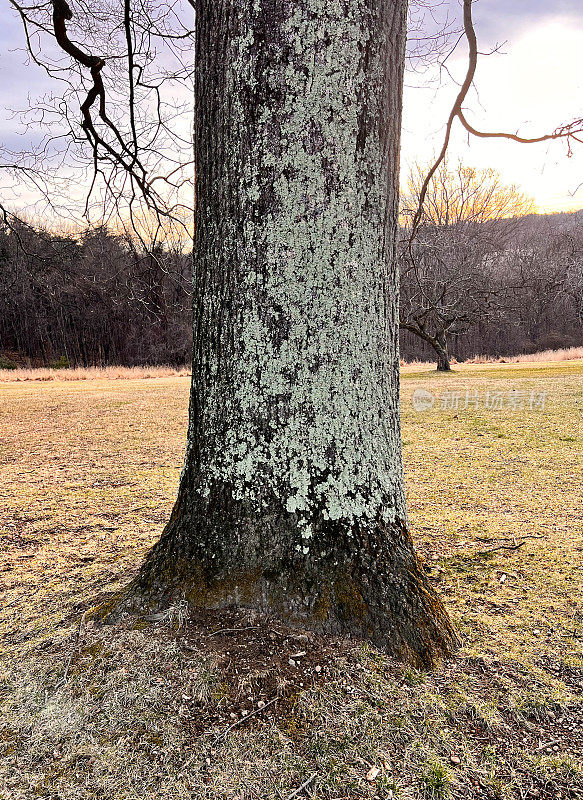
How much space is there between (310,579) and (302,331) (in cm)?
81

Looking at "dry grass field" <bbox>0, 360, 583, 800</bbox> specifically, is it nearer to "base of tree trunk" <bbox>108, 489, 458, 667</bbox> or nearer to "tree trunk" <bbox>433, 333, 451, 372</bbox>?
"base of tree trunk" <bbox>108, 489, 458, 667</bbox>

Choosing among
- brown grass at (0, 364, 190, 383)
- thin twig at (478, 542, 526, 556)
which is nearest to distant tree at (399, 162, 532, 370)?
brown grass at (0, 364, 190, 383)

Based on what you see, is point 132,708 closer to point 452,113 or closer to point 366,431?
point 366,431

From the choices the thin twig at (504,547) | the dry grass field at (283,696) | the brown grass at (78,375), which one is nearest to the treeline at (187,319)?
the brown grass at (78,375)

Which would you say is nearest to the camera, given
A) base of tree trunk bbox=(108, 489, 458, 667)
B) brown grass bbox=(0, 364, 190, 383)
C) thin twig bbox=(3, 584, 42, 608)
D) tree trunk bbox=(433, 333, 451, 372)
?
base of tree trunk bbox=(108, 489, 458, 667)

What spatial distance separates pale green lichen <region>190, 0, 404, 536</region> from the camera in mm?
1607

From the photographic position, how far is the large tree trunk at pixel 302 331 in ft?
5.28

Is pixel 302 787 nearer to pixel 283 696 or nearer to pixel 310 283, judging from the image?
pixel 283 696

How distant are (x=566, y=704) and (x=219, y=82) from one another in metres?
2.28

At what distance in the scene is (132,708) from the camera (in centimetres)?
141

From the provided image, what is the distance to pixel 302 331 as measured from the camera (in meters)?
1.63

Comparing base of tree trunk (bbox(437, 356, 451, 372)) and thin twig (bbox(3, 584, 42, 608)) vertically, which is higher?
base of tree trunk (bbox(437, 356, 451, 372))

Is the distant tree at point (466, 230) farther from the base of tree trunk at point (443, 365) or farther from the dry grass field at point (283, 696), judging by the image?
the dry grass field at point (283, 696)

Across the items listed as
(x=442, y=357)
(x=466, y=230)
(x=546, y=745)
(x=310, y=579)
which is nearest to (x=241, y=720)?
(x=310, y=579)
